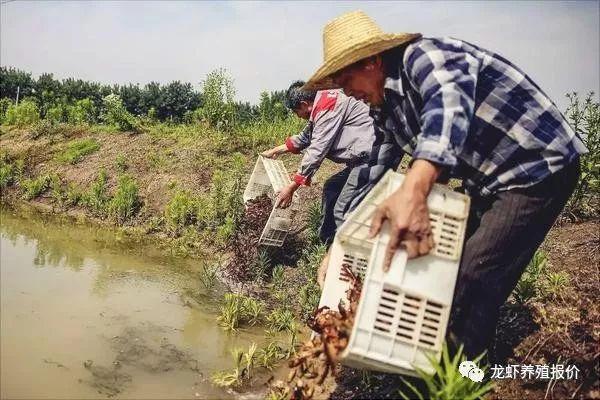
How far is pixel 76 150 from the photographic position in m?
8.96

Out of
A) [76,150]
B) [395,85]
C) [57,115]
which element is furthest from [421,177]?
[57,115]

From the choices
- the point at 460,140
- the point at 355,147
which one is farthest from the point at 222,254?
the point at 460,140

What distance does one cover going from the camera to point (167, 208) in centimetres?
646

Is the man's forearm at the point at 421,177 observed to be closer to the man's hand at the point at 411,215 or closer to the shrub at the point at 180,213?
the man's hand at the point at 411,215

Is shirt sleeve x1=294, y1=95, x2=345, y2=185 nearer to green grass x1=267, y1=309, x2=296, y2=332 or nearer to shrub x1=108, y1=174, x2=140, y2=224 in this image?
green grass x1=267, y1=309, x2=296, y2=332

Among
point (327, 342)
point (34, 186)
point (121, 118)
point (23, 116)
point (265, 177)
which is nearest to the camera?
point (327, 342)

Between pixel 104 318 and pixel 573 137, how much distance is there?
2961 millimetres

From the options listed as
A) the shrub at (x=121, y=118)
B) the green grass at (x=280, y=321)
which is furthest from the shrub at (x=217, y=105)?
the green grass at (x=280, y=321)

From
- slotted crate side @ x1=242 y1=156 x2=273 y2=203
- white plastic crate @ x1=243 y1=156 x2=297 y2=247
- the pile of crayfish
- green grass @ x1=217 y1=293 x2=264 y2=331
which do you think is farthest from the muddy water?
slotted crate side @ x1=242 y1=156 x2=273 y2=203

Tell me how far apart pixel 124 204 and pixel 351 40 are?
543 cm

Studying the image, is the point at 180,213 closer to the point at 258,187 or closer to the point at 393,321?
the point at 258,187

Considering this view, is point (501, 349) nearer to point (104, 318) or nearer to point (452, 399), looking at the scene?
point (452, 399)

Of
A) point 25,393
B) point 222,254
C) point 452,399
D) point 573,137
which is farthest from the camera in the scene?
point 222,254

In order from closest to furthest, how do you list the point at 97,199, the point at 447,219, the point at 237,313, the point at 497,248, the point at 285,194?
the point at 447,219 < the point at 497,248 < the point at 237,313 < the point at 285,194 < the point at 97,199
